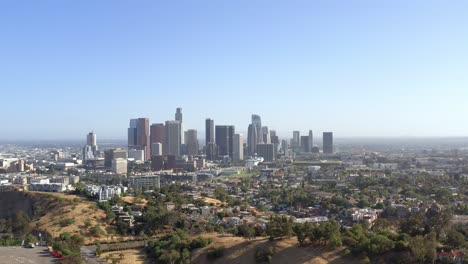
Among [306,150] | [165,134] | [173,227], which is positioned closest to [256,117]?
[306,150]

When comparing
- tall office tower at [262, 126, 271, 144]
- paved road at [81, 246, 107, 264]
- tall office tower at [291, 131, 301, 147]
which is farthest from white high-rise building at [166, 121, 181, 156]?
paved road at [81, 246, 107, 264]

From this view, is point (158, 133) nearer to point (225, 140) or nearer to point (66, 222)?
point (225, 140)

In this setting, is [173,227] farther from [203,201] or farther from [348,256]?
[348,256]

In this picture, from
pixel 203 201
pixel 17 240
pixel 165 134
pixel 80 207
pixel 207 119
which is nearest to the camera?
pixel 17 240

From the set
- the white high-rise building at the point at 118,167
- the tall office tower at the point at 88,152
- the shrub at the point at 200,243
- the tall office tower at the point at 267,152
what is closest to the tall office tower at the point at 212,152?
the tall office tower at the point at 267,152

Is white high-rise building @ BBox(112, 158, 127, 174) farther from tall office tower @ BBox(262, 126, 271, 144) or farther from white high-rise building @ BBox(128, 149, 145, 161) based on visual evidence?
tall office tower @ BBox(262, 126, 271, 144)

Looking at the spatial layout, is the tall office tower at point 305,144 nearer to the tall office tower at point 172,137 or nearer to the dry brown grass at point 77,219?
the tall office tower at point 172,137

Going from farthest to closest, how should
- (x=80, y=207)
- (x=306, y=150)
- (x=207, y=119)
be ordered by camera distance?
(x=306, y=150) → (x=207, y=119) → (x=80, y=207)

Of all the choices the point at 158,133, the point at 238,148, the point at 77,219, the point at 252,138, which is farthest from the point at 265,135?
the point at 77,219
